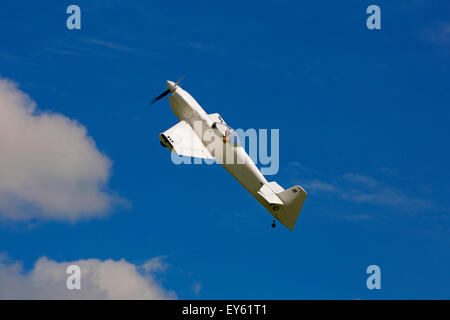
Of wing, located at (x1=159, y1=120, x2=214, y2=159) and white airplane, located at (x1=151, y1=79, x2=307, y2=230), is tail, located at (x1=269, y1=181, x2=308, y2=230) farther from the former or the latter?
wing, located at (x1=159, y1=120, x2=214, y2=159)

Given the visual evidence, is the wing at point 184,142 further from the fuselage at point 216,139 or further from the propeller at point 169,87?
the propeller at point 169,87

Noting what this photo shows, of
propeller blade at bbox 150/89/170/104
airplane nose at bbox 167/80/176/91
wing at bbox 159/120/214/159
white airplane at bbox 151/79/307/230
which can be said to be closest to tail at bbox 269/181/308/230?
white airplane at bbox 151/79/307/230

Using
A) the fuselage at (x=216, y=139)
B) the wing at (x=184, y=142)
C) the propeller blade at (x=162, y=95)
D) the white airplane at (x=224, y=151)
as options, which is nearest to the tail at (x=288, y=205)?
the white airplane at (x=224, y=151)

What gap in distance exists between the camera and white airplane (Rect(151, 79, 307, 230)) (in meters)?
55.8

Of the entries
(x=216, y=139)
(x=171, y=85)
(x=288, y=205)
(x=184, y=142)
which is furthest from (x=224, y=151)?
(x=171, y=85)

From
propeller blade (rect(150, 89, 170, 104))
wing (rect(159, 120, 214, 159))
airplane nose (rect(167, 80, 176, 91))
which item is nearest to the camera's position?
wing (rect(159, 120, 214, 159))

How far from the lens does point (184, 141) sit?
5972cm

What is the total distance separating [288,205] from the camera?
55594 mm

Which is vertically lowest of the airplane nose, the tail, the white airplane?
the tail
